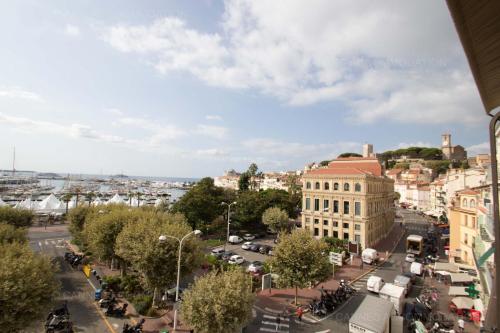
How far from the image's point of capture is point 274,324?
22000mm

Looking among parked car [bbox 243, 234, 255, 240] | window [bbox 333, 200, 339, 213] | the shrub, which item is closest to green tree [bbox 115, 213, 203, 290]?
the shrub

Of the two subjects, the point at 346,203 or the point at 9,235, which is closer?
the point at 9,235

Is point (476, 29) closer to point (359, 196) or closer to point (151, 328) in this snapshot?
point (151, 328)

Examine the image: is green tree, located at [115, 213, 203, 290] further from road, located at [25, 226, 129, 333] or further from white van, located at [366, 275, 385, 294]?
white van, located at [366, 275, 385, 294]

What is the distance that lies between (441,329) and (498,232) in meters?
24.5

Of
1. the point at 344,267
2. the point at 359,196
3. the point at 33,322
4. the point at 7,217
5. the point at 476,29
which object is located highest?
the point at 476,29

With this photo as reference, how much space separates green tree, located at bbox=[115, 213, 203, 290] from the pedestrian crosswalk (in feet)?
25.2

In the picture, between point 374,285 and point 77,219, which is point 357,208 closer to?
point 374,285

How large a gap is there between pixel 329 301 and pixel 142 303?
16749mm

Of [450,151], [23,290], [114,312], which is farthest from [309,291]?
[450,151]

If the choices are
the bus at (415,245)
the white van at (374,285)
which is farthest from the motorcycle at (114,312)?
the bus at (415,245)

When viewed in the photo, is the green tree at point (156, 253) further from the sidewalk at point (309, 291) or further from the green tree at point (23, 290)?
the sidewalk at point (309, 291)

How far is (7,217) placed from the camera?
3950 cm

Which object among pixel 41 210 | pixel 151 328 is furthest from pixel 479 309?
pixel 41 210
